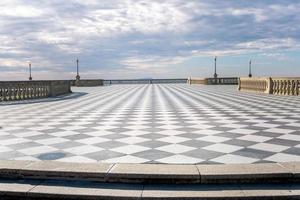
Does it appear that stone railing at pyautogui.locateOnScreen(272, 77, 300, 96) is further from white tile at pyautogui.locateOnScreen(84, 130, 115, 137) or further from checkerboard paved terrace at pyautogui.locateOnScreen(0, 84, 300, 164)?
white tile at pyautogui.locateOnScreen(84, 130, 115, 137)

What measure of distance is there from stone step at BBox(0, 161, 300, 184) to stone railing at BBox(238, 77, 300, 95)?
656 inches

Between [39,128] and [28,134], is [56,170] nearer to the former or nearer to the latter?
[28,134]

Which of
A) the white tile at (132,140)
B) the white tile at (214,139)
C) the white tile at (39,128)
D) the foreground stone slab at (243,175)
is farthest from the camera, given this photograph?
the white tile at (39,128)

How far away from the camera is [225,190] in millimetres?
4168

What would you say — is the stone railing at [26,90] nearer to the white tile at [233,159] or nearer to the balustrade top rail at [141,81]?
the white tile at [233,159]

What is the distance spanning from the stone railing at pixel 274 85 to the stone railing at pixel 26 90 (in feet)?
45.5

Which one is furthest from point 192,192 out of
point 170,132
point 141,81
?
point 141,81

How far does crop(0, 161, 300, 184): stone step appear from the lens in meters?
4.37

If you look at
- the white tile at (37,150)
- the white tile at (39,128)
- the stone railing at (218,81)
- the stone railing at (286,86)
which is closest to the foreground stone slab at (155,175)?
the white tile at (37,150)

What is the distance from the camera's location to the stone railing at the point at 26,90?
17.5 metres

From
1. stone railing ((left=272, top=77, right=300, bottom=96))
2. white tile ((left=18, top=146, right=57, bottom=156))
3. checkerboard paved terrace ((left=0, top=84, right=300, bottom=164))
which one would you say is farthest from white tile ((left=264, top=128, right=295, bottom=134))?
stone railing ((left=272, top=77, right=300, bottom=96))

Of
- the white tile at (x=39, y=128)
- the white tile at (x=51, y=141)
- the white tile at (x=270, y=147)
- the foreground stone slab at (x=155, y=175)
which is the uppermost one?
the white tile at (x=39, y=128)

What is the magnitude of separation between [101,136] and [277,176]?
3.88m

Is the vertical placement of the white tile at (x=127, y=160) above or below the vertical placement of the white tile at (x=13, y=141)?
below
